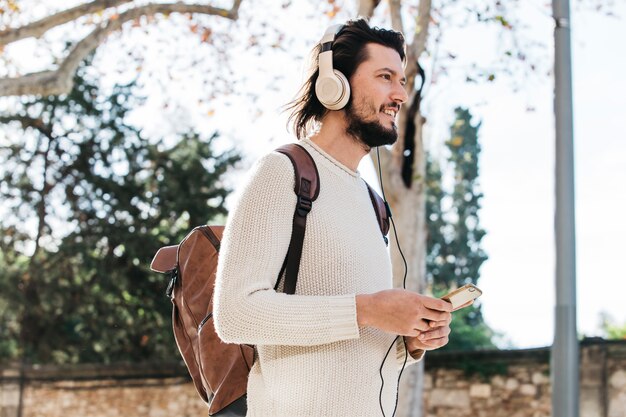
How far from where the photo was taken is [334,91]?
2418mm

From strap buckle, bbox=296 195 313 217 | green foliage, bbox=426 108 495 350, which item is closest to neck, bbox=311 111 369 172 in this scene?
strap buckle, bbox=296 195 313 217

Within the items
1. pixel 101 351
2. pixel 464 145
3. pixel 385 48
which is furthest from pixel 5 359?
pixel 385 48

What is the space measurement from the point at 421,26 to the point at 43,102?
14676mm

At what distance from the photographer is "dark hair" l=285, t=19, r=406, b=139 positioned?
2494 millimetres

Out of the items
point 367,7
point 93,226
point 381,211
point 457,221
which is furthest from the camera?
point 457,221

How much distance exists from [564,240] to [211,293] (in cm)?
330

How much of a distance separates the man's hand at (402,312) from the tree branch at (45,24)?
27.3ft

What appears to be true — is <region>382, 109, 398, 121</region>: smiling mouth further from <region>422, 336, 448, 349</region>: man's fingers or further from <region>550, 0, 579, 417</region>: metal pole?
<region>550, 0, 579, 417</region>: metal pole

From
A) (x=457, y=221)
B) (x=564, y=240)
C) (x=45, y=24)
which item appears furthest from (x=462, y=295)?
(x=457, y=221)

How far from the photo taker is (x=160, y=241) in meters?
20.9

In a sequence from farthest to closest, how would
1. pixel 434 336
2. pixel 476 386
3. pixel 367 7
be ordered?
pixel 476 386 → pixel 367 7 → pixel 434 336

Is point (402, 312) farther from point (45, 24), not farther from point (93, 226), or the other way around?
point (93, 226)

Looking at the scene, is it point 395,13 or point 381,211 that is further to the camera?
point 395,13

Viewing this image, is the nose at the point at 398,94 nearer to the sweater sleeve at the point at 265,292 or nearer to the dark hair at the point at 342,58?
the dark hair at the point at 342,58
